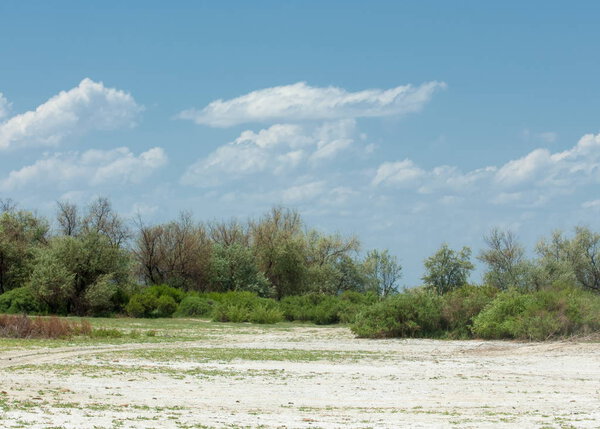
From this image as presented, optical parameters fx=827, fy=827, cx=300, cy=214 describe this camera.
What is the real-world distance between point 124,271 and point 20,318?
999 inches

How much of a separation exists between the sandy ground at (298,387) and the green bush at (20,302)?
2570 centimetres

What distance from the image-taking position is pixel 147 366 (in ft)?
78.8

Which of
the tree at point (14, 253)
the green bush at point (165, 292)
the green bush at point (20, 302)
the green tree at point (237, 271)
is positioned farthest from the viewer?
→ the green tree at point (237, 271)

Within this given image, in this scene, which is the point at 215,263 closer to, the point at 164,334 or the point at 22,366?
the point at 164,334

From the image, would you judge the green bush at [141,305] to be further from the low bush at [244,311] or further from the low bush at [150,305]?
the low bush at [244,311]

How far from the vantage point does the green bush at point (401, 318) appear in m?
40.3

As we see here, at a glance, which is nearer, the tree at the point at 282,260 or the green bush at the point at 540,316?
the green bush at the point at 540,316

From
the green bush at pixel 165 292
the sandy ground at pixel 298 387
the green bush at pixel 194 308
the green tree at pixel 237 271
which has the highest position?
the green tree at pixel 237 271

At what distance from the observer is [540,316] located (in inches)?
1455

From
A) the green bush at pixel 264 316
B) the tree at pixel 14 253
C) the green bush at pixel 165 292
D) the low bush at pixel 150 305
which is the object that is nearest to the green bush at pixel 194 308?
the low bush at pixel 150 305

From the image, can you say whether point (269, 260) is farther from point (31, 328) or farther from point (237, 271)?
point (31, 328)

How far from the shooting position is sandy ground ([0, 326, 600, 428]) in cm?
1437

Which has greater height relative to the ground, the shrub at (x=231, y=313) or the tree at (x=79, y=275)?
the tree at (x=79, y=275)

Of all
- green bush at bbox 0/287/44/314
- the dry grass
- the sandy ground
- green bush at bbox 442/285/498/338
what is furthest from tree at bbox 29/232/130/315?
green bush at bbox 442/285/498/338
